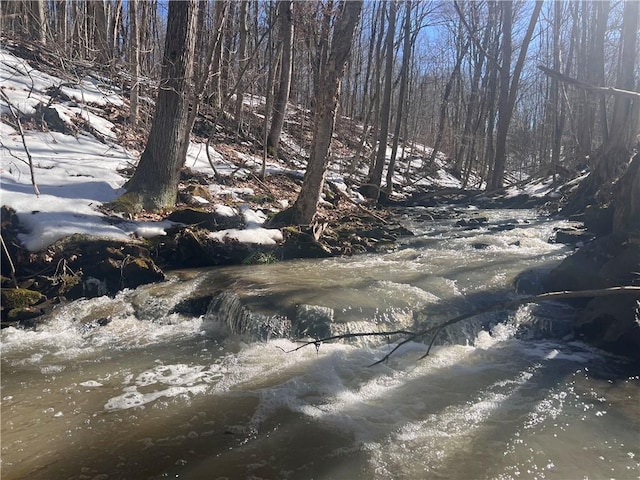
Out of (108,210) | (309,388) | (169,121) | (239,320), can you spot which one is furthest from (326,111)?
(309,388)

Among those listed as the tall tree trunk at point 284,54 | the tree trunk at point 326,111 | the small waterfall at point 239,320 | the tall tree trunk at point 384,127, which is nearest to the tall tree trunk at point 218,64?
the tall tree trunk at point 284,54

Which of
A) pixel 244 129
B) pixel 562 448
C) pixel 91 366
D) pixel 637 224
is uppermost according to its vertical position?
pixel 244 129

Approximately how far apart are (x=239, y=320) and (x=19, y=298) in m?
3.23

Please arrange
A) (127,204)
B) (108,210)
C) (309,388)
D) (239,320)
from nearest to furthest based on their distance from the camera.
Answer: (309,388), (239,320), (108,210), (127,204)

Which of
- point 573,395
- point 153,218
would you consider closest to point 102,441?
point 573,395

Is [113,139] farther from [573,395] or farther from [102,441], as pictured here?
[573,395]

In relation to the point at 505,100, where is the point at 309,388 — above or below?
below

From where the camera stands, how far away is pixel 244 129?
1889cm

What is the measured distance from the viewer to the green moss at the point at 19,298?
21.9 ft

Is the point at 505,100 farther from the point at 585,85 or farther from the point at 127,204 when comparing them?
the point at 585,85

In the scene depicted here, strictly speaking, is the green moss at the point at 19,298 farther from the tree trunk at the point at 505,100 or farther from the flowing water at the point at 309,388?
the tree trunk at the point at 505,100

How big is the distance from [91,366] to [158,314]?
5.56ft

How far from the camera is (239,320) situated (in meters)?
6.57

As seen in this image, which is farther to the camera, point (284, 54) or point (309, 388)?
point (284, 54)
